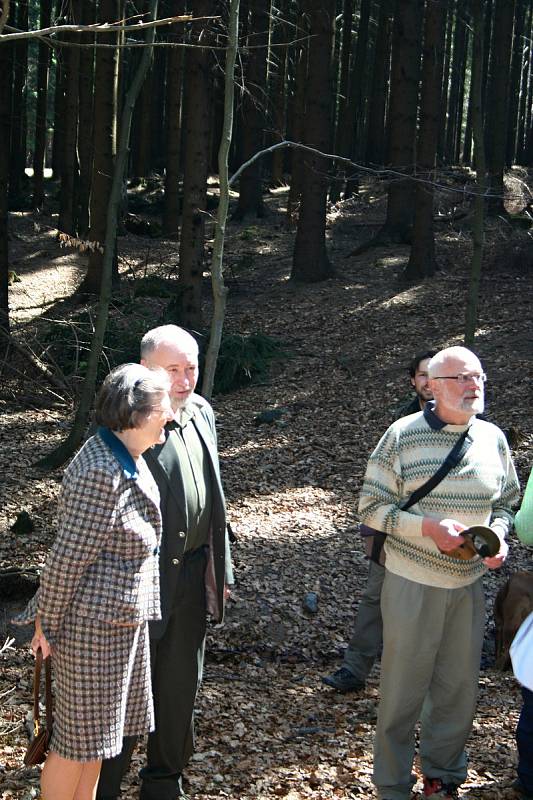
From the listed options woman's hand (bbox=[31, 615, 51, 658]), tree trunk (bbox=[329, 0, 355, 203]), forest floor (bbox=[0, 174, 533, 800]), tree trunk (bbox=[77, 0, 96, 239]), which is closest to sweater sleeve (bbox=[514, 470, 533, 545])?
forest floor (bbox=[0, 174, 533, 800])

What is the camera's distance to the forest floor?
485 cm

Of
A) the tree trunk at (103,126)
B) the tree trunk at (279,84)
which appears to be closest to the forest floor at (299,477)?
the tree trunk at (103,126)

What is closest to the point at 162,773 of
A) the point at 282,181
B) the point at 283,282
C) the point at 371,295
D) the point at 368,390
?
the point at 368,390

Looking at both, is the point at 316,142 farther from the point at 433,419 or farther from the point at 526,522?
the point at 526,522

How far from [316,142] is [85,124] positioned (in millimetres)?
6395

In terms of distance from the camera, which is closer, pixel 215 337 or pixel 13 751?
pixel 13 751

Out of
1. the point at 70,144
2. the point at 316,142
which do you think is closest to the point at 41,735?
the point at 316,142

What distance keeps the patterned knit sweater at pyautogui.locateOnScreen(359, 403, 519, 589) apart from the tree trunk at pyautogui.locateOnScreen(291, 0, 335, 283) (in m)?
12.7

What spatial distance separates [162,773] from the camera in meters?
4.14

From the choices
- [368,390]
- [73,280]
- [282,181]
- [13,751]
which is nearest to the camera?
[13,751]

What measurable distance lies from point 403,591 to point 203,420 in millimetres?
1173

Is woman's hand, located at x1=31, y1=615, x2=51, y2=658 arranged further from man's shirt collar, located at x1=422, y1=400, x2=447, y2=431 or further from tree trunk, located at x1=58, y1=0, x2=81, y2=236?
tree trunk, located at x1=58, y1=0, x2=81, y2=236

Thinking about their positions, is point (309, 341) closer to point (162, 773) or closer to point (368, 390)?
point (368, 390)

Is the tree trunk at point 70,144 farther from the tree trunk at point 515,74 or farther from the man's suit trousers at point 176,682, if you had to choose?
the tree trunk at point 515,74
